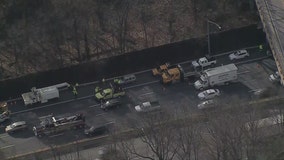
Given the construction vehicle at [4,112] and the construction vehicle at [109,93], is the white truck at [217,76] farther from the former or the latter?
the construction vehicle at [4,112]

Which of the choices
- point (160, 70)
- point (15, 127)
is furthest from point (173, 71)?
point (15, 127)

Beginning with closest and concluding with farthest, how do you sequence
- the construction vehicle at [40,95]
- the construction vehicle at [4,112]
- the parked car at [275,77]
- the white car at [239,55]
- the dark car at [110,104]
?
the construction vehicle at [4,112]
the dark car at [110,104]
the parked car at [275,77]
the construction vehicle at [40,95]
the white car at [239,55]

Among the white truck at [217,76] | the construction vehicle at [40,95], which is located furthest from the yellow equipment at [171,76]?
the construction vehicle at [40,95]

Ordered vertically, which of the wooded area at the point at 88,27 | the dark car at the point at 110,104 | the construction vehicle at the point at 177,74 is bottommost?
the dark car at the point at 110,104

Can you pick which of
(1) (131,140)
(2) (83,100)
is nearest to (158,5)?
(2) (83,100)

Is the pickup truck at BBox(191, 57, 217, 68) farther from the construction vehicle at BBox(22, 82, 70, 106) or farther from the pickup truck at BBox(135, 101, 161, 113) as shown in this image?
the construction vehicle at BBox(22, 82, 70, 106)

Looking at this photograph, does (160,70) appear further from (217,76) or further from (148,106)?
(148,106)
